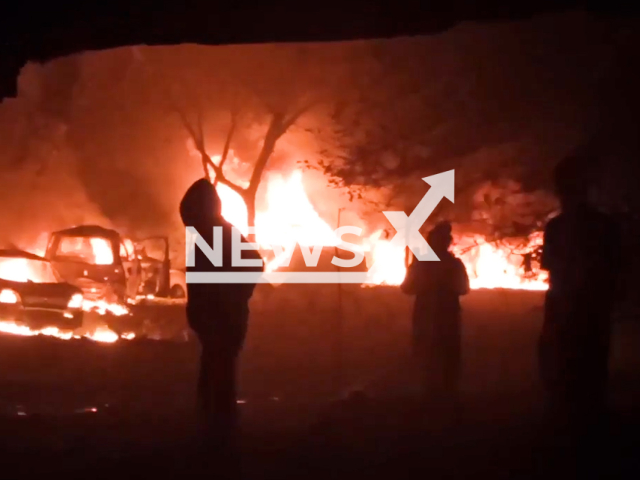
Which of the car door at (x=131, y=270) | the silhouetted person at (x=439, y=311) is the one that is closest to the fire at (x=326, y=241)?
the silhouetted person at (x=439, y=311)

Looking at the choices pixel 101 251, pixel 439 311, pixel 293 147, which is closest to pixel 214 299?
pixel 439 311

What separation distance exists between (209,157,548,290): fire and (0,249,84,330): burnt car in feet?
5.57

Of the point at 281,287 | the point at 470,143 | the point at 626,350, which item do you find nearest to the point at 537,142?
the point at 470,143

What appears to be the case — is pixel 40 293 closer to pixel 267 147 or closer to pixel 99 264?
pixel 99 264

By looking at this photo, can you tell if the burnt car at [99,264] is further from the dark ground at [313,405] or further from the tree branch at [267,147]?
the tree branch at [267,147]

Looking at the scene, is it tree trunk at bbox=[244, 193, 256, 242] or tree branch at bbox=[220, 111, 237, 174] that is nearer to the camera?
tree trunk at bbox=[244, 193, 256, 242]

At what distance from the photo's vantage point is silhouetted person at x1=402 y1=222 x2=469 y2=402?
17.5 feet

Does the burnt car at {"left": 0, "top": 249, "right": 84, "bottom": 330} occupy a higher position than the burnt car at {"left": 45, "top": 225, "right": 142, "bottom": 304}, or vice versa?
the burnt car at {"left": 45, "top": 225, "right": 142, "bottom": 304}

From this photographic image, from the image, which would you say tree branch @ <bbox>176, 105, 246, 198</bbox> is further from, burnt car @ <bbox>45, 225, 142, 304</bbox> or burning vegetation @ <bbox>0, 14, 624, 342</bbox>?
burnt car @ <bbox>45, 225, 142, 304</bbox>

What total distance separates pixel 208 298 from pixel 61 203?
3.83 m

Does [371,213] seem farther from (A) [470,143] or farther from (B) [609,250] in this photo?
(B) [609,250]

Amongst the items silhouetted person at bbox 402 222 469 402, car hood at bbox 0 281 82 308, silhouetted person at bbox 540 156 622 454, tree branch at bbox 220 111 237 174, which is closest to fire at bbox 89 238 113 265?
car hood at bbox 0 281 82 308

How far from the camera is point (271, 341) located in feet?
20.1

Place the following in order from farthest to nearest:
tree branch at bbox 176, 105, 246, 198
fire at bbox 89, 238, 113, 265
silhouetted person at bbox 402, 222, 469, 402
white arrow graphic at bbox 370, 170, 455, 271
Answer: fire at bbox 89, 238, 113, 265
tree branch at bbox 176, 105, 246, 198
white arrow graphic at bbox 370, 170, 455, 271
silhouetted person at bbox 402, 222, 469, 402
